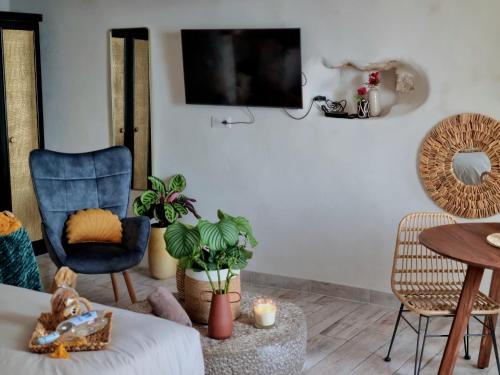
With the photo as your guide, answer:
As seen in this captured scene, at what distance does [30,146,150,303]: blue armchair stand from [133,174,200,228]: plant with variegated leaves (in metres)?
0.35

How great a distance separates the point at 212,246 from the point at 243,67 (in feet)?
6.39

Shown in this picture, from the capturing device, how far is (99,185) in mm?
4703

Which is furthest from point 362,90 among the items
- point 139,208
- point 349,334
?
point 139,208

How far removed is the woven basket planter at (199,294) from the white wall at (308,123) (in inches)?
60.0

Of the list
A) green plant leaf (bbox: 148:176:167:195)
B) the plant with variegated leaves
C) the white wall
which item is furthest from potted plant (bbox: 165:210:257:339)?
green plant leaf (bbox: 148:176:167:195)

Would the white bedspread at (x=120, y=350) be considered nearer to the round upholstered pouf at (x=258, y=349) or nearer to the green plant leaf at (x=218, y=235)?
the round upholstered pouf at (x=258, y=349)

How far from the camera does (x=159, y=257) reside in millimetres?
5215

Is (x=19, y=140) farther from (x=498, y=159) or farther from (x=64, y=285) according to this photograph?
(x=498, y=159)

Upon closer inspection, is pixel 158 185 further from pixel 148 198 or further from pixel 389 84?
pixel 389 84

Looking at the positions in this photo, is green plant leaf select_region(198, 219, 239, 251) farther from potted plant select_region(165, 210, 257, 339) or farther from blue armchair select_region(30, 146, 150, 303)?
blue armchair select_region(30, 146, 150, 303)

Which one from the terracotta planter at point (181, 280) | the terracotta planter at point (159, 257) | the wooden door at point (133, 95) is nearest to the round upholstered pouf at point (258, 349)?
the terracotta planter at point (181, 280)

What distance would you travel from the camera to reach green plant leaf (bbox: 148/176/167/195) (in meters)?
5.14

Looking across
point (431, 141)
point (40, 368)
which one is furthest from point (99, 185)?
point (40, 368)

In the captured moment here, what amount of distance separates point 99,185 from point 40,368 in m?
2.36
